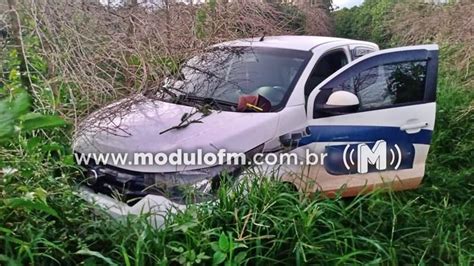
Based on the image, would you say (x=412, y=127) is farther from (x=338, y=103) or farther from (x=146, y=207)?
(x=146, y=207)

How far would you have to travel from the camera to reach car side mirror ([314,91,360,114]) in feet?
11.3

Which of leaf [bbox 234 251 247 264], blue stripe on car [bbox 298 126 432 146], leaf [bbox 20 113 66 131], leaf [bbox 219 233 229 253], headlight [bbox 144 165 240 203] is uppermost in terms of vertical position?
leaf [bbox 20 113 66 131]

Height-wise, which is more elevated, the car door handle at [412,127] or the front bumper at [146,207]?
the car door handle at [412,127]

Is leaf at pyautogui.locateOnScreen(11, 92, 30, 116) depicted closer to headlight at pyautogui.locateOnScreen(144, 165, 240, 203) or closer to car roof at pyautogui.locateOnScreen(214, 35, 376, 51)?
headlight at pyautogui.locateOnScreen(144, 165, 240, 203)

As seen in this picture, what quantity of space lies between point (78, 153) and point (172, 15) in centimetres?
142

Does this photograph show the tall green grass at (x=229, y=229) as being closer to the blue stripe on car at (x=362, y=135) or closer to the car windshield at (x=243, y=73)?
the blue stripe on car at (x=362, y=135)

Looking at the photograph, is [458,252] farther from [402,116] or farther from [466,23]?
[466,23]

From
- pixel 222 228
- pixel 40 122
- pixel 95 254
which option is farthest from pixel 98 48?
pixel 222 228

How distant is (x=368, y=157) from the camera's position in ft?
11.9

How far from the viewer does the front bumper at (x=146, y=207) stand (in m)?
2.81

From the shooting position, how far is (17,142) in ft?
9.49

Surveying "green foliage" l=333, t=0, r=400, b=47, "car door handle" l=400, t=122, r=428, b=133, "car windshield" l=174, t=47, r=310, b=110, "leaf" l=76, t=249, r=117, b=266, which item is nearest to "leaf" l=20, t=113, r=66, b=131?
"leaf" l=76, t=249, r=117, b=266

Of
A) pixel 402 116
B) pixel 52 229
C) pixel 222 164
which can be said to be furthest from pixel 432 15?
pixel 52 229

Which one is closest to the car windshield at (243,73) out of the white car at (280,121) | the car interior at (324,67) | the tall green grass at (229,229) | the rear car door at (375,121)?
the white car at (280,121)
